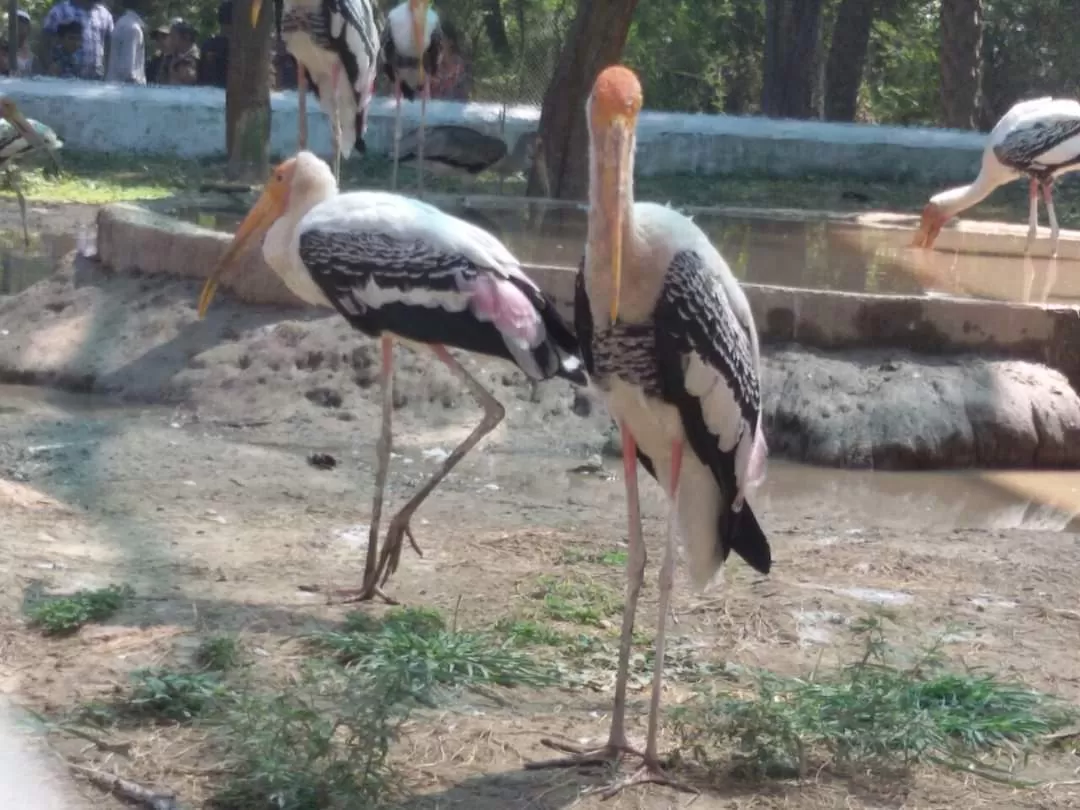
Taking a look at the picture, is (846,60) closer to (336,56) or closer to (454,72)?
(454,72)

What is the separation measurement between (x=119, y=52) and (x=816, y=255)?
10.6m

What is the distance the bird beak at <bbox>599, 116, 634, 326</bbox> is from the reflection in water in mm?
4664

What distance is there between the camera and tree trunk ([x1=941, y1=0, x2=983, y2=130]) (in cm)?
1919

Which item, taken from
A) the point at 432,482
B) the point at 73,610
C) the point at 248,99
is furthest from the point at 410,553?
the point at 248,99

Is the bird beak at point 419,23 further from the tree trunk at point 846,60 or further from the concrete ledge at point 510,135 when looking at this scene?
the tree trunk at point 846,60

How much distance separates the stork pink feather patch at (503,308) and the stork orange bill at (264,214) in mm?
888

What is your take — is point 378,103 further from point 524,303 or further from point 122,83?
point 524,303

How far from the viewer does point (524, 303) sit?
16.8 ft

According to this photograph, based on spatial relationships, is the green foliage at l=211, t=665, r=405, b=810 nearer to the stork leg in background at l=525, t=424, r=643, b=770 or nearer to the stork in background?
the stork leg in background at l=525, t=424, r=643, b=770

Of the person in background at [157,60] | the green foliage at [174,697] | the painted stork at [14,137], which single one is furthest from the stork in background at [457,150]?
the green foliage at [174,697]

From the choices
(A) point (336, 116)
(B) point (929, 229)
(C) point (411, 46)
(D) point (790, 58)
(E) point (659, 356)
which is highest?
(D) point (790, 58)

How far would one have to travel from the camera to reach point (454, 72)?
60.2 ft

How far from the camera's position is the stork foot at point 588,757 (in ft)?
12.3

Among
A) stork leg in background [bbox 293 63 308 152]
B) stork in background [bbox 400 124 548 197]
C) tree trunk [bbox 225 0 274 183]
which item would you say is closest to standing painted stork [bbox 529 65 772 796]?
stork leg in background [bbox 293 63 308 152]
